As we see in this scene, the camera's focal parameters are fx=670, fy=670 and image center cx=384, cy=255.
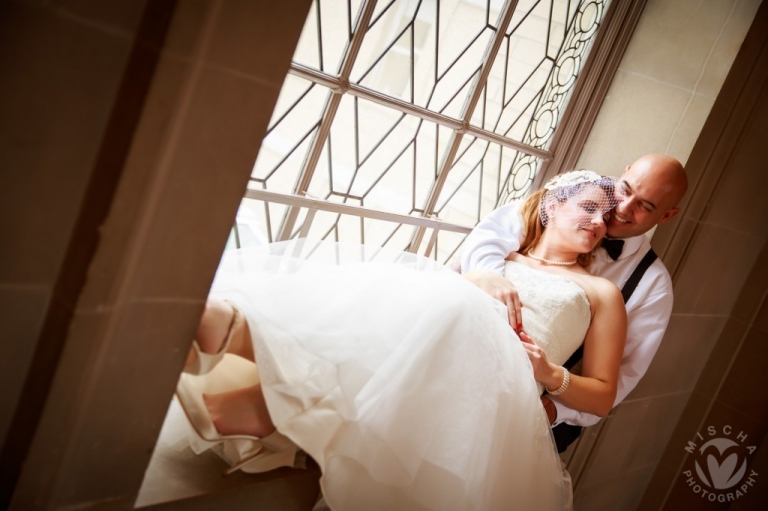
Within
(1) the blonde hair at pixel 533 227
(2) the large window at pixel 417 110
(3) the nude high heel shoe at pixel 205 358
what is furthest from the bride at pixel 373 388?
(1) the blonde hair at pixel 533 227

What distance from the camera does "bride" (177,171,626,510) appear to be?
1.33 metres

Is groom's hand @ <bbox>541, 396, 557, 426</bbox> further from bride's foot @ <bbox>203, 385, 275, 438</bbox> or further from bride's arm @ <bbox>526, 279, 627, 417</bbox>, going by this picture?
bride's foot @ <bbox>203, 385, 275, 438</bbox>

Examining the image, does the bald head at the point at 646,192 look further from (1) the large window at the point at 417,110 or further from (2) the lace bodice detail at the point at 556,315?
(1) the large window at the point at 417,110

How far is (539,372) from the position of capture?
1.76m

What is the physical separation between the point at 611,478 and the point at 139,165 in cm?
265

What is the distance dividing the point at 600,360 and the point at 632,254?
499mm

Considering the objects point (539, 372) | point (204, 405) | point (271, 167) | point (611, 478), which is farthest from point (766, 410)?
point (204, 405)

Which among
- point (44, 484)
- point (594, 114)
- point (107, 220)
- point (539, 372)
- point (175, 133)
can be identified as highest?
point (594, 114)

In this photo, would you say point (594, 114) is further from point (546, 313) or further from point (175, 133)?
point (175, 133)

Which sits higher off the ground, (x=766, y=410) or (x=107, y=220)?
(x=107, y=220)

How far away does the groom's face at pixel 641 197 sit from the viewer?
7.01 ft

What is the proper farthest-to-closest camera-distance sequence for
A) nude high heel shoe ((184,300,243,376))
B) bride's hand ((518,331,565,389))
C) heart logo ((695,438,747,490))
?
heart logo ((695,438,747,490))
bride's hand ((518,331,565,389))
nude high heel shoe ((184,300,243,376))

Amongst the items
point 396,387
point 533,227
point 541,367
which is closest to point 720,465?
point 533,227

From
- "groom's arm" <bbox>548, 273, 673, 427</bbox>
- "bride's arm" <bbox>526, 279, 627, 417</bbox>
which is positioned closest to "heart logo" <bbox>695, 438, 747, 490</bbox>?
"groom's arm" <bbox>548, 273, 673, 427</bbox>
